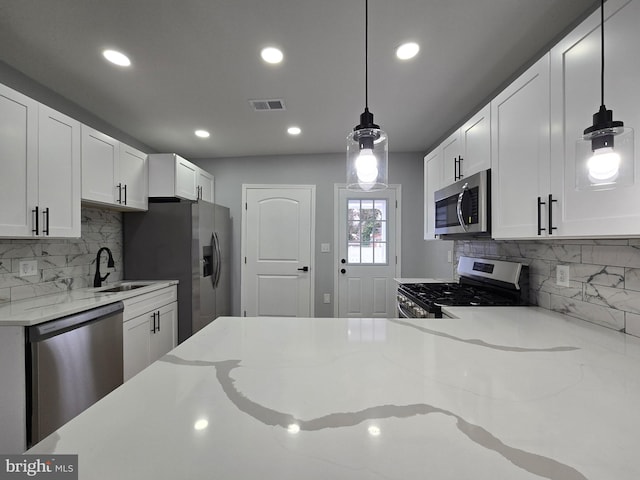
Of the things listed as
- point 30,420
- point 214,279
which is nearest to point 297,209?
point 214,279

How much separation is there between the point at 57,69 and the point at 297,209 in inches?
98.8

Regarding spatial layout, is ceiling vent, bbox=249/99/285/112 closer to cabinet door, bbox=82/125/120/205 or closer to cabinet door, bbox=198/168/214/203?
cabinet door, bbox=82/125/120/205

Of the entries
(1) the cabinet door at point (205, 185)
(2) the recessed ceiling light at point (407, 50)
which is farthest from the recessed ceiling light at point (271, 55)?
(1) the cabinet door at point (205, 185)

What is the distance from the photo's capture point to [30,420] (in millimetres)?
1459

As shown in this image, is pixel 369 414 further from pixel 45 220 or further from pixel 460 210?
pixel 45 220

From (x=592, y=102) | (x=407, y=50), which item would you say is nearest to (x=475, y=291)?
(x=592, y=102)

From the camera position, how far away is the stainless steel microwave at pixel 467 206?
169cm

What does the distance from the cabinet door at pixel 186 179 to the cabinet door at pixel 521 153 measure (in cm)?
281

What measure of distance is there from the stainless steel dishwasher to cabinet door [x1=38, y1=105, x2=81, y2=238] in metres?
0.63

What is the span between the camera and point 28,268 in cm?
200

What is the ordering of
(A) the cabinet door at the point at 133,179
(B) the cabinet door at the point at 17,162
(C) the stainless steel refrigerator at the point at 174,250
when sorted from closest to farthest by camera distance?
1. (B) the cabinet door at the point at 17,162
2. (A) the cabinet door at the point at 133,179
3. (C) the stainless steel refrigerator at the point at 174,250

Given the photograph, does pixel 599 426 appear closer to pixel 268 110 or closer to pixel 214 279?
pixel 268 110

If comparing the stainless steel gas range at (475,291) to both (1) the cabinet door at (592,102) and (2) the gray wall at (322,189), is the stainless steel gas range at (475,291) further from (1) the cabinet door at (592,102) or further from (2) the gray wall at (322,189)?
(2) the gray wall at (322,189)

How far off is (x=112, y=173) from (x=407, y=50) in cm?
249
